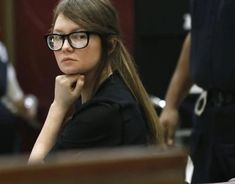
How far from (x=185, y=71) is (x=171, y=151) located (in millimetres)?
2069

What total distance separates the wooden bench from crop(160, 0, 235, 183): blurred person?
161 cm

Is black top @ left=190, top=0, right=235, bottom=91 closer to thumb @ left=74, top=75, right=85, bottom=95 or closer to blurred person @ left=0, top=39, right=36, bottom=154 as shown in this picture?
thumb @ left=74, top=75, right=85, bottom=95

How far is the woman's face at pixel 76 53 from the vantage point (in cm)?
204

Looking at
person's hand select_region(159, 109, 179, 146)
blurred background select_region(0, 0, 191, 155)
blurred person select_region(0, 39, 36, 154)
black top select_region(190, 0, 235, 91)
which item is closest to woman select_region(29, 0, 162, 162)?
black top select_region(190, 0, 235, 91)

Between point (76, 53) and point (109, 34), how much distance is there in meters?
0.11

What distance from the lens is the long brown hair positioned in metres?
2.04

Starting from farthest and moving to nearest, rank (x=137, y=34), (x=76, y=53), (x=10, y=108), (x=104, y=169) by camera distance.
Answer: (x=10, y=108) → (x=137, y=34) → (x=76, y=53) → (x=104, y=169)

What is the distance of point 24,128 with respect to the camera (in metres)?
4.73

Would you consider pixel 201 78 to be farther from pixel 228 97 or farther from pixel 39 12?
pixel 39 12

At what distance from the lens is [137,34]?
3.98m

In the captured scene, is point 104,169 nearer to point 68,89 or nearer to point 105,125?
point 105,125

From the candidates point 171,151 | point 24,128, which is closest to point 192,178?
point 171,151

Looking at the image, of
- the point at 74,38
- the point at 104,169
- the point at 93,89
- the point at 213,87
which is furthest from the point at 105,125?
the point at 104,169

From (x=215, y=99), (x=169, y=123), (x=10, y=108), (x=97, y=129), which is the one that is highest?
(x=97, y=129)
